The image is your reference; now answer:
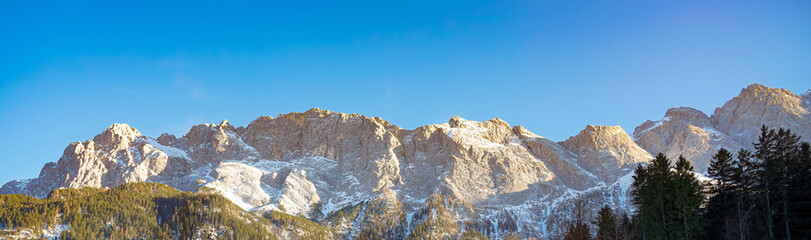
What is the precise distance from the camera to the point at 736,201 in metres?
72.3

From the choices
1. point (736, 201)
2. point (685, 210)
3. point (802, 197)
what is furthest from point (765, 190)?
point (685, 210)

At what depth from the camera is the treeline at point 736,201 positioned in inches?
2635

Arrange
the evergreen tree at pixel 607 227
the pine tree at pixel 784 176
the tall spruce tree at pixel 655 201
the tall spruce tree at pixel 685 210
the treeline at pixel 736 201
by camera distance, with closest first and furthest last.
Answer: the pine tree at pixel 784 176 → the treeline at pixel 736 201 → the tall spruce tree at pixel 685 210 → the tall spruce tree at pixel 655 201 → the evergreen tree at pixel 607 227

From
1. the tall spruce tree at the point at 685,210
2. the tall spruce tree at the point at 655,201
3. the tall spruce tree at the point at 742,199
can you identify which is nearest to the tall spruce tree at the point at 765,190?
the tall spruce tree at the point at 742,199

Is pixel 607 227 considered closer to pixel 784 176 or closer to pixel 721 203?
pixel 721 203

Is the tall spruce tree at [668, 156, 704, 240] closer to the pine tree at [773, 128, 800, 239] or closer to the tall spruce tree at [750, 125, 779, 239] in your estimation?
the tall spruce tree at [750, 125, 779, 239]

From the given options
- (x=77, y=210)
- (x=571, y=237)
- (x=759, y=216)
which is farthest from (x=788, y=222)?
(x=77, y=210)

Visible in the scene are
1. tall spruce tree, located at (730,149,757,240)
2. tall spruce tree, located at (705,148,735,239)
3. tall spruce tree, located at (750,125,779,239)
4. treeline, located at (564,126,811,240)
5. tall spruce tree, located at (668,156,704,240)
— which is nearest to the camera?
treeline, located at (564,126,811,240)

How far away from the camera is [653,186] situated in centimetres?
7706

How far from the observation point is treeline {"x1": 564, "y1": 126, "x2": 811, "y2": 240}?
66.9 m

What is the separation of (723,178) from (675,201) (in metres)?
11.2

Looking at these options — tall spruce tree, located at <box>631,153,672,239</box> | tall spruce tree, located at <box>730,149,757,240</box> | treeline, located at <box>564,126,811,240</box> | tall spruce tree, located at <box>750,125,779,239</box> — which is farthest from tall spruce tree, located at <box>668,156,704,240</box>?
tall spruce tree, located at <box>750,125,779,239</box>

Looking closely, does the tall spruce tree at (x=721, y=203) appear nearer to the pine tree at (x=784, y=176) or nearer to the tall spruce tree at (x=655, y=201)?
the tall spruce tree at (x=655, y=201)

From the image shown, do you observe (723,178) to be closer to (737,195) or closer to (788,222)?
(737,195)
